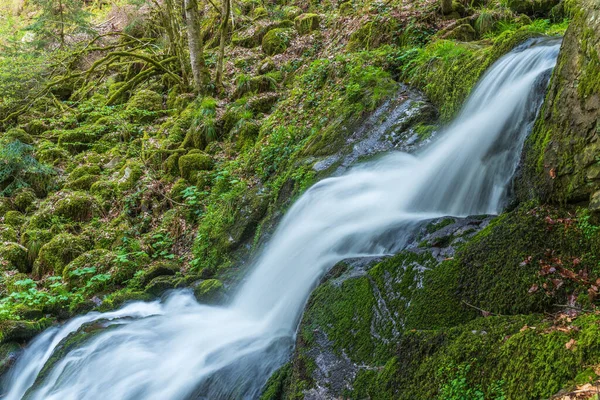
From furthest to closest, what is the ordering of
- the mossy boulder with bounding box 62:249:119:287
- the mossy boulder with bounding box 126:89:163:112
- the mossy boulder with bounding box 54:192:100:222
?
the mossy boulder with bounding box 126:89:163:112 → the mossy boulder with bounding box 54:192:100:222 → the mossy boulder with bounding box 62:249:119:287

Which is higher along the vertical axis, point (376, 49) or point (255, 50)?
point (255, 50)

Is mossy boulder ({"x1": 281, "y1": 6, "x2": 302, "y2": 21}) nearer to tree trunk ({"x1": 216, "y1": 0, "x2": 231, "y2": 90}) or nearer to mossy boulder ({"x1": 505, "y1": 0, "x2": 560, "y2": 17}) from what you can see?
tree trunk ({"x1": 216, "y1": 0, "x2": 231, "y2": 90})

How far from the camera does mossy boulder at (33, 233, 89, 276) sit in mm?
7723

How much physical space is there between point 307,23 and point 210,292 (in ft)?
29.1

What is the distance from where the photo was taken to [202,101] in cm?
1064

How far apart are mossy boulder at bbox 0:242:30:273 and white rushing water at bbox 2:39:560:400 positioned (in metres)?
2.91

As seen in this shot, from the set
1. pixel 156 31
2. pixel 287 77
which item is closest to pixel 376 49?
pixel 287 77

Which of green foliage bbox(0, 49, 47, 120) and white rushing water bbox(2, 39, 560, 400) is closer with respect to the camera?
white rushing water bbox(2, 39, 560, 400)

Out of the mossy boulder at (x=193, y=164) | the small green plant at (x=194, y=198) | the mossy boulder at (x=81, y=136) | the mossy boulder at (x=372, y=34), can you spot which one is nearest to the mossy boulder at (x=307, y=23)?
the mossy boulder at (x=372, y=34)

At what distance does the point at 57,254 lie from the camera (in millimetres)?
7762

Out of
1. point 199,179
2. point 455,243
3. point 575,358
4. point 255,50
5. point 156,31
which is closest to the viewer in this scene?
point 575,358

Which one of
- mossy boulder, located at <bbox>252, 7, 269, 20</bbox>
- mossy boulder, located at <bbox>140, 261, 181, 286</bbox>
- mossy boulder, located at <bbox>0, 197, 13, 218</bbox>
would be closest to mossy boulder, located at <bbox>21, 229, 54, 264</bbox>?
mossy boulder, located at <bbox>0, 197, 13, 218</bbox>

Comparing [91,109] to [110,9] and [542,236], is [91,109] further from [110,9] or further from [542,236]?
[542,236]

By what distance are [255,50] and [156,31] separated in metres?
5.49
